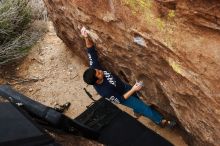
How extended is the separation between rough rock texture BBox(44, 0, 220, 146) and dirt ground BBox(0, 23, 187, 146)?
1048 millimetres

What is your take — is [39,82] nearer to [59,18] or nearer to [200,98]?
[59,18]

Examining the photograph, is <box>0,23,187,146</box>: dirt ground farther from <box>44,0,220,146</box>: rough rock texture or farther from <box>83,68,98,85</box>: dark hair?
<box>83,68,98,85</box>: dark hair

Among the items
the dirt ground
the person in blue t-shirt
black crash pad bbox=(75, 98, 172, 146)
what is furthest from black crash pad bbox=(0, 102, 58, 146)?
the dirt ground

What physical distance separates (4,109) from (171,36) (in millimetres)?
1545

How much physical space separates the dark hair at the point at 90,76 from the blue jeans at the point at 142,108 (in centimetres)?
53

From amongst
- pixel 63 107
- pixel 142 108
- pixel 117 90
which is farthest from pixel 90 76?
pixel 63 107

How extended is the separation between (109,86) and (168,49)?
1298mm

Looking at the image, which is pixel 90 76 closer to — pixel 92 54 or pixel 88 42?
pixel 92 54

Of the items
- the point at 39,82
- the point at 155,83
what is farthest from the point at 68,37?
the point at 155,83

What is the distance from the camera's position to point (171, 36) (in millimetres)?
3957

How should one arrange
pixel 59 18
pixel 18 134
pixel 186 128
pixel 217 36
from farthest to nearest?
pixel 59 18, pixel 186 128, pixel 217 36, pixel 18 134

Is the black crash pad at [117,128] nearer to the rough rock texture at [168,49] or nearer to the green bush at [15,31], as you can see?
the rough rock texture at [168,49]

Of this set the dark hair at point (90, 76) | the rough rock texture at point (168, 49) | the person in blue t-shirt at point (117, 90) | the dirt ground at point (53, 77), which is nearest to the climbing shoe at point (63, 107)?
the dirt ground at point (53, 77)

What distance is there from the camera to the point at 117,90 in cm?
534
